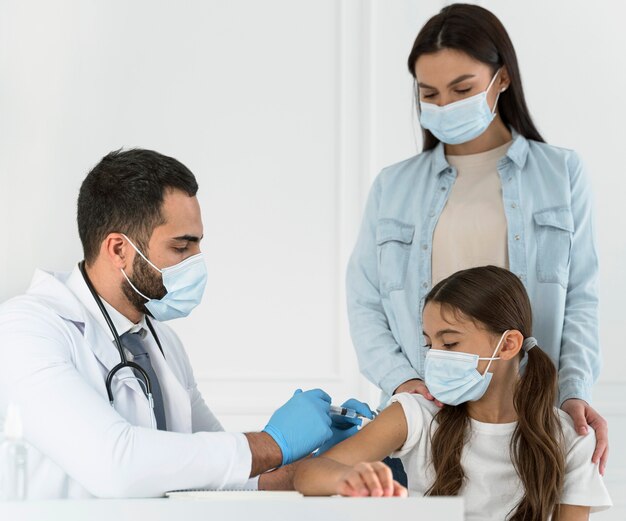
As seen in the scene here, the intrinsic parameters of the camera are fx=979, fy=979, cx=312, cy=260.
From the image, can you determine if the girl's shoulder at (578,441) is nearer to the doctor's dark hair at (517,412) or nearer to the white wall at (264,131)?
the doctor's dark hair at (517,412)

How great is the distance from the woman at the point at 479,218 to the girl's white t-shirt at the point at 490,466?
63 mm

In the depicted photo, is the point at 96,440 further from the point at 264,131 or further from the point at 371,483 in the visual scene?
the point at 264,131

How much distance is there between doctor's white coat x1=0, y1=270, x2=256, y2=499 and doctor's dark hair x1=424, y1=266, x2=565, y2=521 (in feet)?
1.87

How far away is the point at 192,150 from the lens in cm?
357

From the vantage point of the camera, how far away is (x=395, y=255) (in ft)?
7.47

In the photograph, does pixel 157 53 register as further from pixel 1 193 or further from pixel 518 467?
pixel 518 467

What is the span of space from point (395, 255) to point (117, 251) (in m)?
0.67

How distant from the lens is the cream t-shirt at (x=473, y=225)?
220 centimetres

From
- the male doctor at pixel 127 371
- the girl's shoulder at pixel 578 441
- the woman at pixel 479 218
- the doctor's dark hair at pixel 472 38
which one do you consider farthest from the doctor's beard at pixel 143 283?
the girl's shoulder at pixel 578 441

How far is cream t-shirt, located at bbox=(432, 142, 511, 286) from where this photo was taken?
2.20 meters

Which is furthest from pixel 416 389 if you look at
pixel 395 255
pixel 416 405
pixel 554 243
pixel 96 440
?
pixel 96 440

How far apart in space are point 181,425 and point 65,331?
342 millimetres

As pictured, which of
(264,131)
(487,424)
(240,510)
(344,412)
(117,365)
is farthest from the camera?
(264,131)

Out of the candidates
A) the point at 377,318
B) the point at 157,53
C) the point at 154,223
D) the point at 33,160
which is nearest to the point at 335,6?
the point at 157,53
